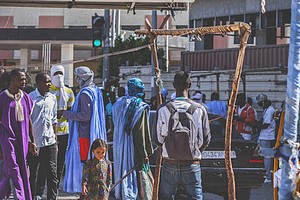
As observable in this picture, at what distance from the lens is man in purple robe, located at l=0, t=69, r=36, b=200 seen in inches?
392

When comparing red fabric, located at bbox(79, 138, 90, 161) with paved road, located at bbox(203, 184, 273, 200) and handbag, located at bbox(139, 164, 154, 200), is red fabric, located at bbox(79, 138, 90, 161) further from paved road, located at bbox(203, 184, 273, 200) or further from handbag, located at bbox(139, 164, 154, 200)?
paved road, located at bbox(203, 184, 273, 200)

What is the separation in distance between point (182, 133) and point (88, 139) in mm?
2674

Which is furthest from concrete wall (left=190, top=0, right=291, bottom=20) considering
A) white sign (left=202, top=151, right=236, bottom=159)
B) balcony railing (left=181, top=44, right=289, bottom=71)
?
white sign (left=202, top=151, right=236, bottom=159)

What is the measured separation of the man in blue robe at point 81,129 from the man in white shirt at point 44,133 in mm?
227

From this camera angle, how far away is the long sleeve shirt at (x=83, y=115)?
1065 cm

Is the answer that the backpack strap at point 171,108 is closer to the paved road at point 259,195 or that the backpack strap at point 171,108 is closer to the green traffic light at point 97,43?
the paved road at point 259,195

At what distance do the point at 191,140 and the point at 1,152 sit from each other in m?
2.86

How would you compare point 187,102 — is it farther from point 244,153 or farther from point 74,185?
point 244,153

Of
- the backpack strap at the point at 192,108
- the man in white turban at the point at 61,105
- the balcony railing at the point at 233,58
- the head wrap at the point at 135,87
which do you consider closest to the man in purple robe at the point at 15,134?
the head wrap at the point at 135,87

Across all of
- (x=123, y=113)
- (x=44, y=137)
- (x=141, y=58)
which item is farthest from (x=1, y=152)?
(x=141, y=58)

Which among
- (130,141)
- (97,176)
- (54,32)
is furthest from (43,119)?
(54,32)

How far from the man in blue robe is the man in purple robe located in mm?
769

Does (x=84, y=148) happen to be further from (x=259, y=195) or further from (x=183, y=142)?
(x=259, y=195)

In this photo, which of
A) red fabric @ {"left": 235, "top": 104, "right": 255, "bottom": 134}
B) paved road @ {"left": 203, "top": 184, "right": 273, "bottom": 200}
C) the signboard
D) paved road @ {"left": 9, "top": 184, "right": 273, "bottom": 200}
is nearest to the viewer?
the signboard
